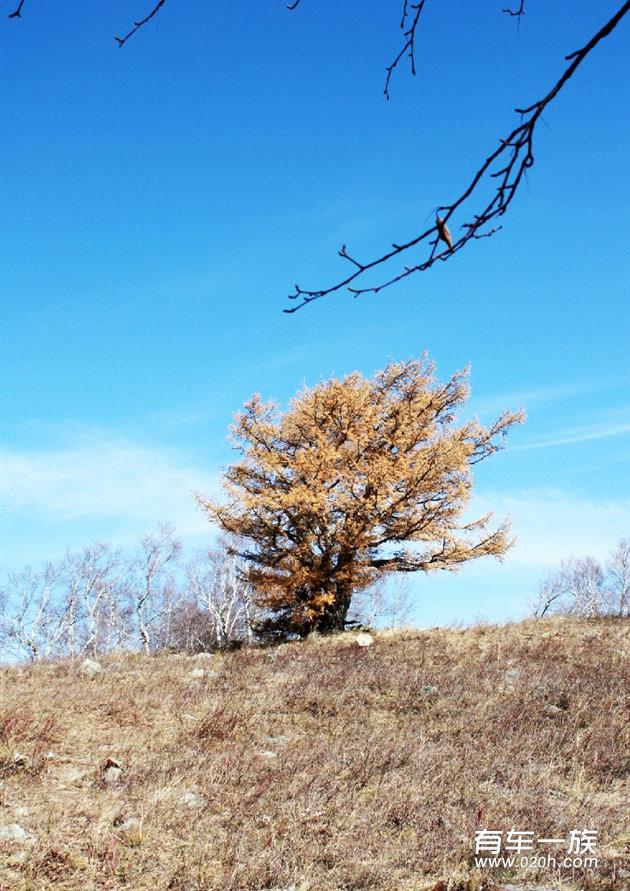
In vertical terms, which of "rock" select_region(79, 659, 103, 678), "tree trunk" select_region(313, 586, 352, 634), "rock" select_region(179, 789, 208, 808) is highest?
"tree trunk" select_region(313, 586, 352, 634)

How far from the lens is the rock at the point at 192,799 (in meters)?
5.67

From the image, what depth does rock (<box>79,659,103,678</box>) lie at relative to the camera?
11.2 meters

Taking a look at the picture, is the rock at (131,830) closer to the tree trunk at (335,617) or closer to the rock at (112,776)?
the rock at (112,776)

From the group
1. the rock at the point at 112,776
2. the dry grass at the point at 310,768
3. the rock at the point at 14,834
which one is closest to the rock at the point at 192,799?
the dry grass at the point at 310,768

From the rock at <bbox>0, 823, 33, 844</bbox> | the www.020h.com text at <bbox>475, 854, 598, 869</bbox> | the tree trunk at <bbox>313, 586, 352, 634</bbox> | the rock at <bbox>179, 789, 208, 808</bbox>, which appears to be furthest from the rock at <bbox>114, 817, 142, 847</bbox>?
the tree trunk at <bbox>313, 586, 352, 634</bbox>

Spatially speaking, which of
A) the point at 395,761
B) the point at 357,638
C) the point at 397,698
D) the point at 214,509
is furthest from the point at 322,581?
the point at 395,761

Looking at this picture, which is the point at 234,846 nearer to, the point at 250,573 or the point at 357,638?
the point at 357,638

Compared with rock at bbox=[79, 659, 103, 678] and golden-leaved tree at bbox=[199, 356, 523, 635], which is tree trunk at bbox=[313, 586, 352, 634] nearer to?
golden-leaved tree at bbox=[199, 356, 523, 635]

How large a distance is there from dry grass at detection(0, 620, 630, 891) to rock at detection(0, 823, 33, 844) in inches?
3.5

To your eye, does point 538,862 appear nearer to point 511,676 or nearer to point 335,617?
point 511,676

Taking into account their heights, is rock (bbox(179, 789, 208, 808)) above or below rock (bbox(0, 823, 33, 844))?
below

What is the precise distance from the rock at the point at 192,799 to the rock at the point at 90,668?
19.1 feet

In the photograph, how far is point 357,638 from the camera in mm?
14008

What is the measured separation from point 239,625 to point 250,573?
97.1 ft
